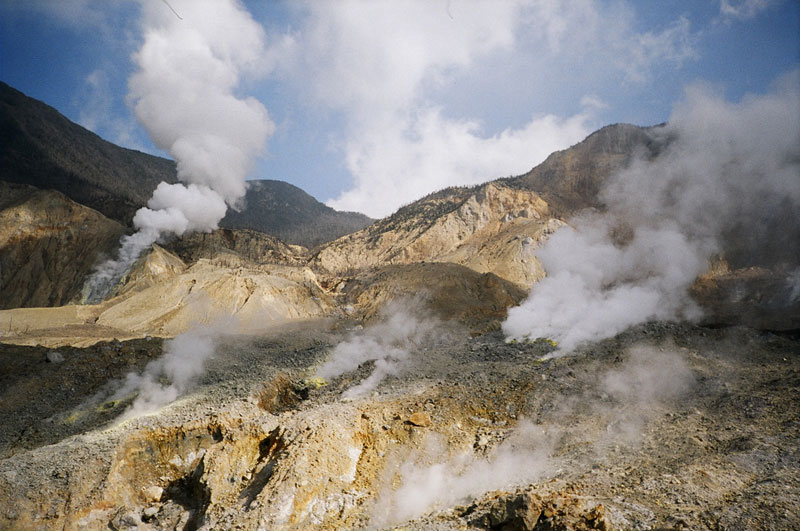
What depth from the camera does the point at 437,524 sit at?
818cm

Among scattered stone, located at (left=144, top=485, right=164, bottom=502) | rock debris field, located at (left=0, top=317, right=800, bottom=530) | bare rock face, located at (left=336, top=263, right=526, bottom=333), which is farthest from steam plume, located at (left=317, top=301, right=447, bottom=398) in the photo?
scattered stone, located at (left=144, top=485, right=164, bottom=502)

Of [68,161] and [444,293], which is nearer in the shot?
[444,293]

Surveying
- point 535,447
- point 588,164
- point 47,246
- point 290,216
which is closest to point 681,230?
point 588,164

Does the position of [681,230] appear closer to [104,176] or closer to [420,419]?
[420,419]

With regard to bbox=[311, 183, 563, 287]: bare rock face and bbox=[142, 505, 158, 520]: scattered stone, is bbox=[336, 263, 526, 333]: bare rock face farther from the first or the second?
bbox=[142, 505, 158, 520]: scattered stone

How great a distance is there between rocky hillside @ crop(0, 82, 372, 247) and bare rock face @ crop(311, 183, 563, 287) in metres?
37.3

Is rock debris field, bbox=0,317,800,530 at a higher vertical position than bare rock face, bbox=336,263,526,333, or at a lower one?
lower

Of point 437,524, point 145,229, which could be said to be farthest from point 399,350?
point 145,229

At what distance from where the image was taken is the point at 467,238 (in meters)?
66.6

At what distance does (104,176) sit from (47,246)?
63776 mm

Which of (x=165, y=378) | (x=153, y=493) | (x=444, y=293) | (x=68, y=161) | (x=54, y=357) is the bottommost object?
(x=153, y=493)

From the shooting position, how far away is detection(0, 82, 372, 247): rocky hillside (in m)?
87.5

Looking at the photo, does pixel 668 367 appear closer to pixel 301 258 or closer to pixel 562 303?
pixel 562 303

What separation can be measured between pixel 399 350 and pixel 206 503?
14107 mm
